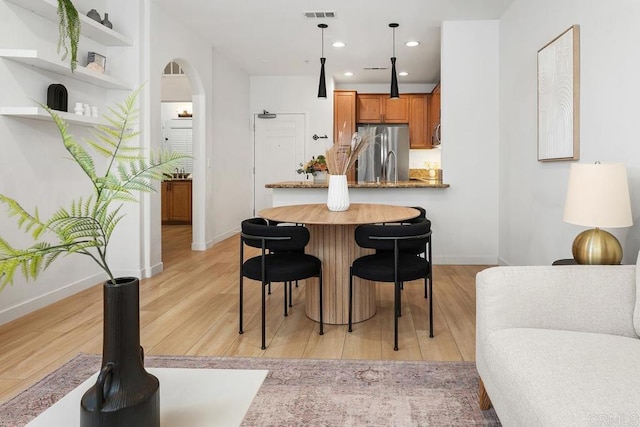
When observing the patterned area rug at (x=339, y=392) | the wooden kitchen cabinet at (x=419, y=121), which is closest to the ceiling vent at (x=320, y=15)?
the wooden kitchen cabinet at (x=419, y=121)

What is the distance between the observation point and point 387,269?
253 centimetres

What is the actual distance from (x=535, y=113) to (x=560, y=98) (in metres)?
0.55

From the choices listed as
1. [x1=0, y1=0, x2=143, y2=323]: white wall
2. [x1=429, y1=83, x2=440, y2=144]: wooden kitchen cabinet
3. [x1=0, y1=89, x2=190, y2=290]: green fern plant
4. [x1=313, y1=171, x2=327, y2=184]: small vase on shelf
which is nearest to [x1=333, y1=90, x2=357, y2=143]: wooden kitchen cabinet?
[x1=429, y1=83, x2=440, y2=144]: wooden kitchen cabinet

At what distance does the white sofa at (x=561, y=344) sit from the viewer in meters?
1.09

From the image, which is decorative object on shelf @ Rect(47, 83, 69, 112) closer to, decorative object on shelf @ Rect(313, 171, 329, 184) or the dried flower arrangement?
the dried flower arrangement

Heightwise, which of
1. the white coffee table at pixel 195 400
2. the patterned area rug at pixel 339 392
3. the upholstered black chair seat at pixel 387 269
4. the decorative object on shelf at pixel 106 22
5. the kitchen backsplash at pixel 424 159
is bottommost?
the patterned area rug at pixel 339 392

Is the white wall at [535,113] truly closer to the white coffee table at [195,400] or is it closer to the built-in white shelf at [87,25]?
the white coffee table at [195,400]

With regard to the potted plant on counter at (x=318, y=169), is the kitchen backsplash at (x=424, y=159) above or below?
above

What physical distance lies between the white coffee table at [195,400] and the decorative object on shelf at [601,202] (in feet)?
5.40

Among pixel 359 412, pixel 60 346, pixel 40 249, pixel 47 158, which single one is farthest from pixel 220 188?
pixel 40 249

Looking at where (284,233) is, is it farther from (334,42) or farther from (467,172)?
(334,42)

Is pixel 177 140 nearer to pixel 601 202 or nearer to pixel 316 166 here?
pixel 316 166

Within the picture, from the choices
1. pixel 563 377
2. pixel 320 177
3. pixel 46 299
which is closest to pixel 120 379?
pixel 563 377

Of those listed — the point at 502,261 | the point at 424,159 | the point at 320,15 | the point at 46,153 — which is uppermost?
the point at 320,15
